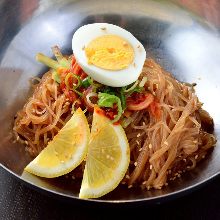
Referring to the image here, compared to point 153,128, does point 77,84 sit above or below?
above

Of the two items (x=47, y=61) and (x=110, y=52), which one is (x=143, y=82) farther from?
(x=47, y=61)

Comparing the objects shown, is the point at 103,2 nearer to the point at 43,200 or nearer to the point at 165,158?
the point at 165,158

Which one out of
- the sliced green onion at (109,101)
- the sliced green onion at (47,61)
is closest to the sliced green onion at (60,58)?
the sliced green onion at (47,61)

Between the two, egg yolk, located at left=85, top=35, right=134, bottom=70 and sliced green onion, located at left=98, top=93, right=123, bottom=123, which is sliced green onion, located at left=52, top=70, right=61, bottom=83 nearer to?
egg yolk, located at left=85, top=35, right=134, bottom=70

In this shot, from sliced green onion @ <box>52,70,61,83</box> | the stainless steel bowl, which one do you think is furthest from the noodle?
the stainless steel bowl

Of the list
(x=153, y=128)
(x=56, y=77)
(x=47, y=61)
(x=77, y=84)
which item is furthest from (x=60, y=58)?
(x=153, y=128)

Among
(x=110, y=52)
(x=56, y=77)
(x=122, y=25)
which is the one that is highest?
(x=110, y=52)

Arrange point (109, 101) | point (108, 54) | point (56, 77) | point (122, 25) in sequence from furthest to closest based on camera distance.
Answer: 1. point (122, 25)
2. point (56, 77)
3. point (108, 54)
4. point (109, 101)
